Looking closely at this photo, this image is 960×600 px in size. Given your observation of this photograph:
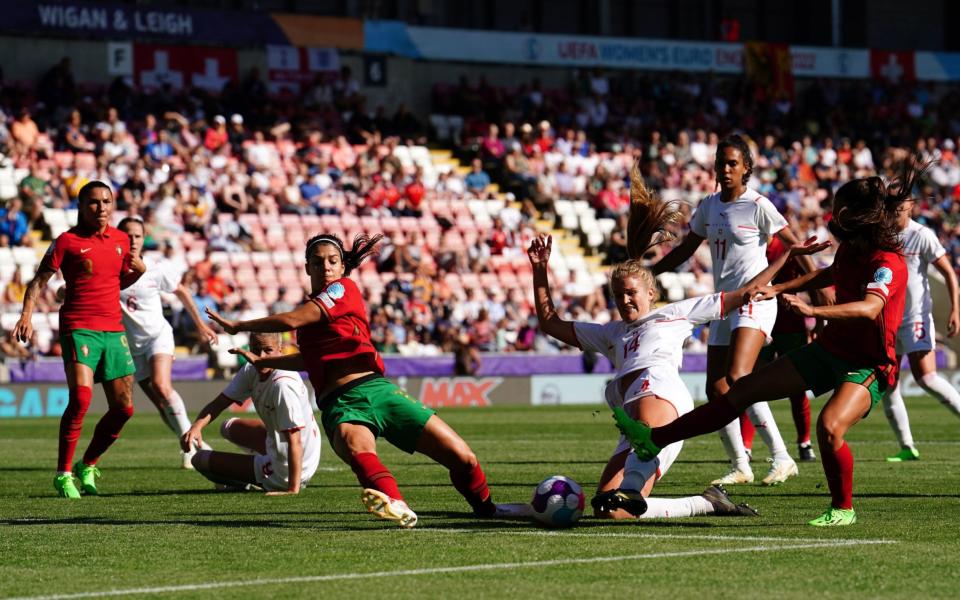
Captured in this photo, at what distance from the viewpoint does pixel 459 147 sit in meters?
36.8

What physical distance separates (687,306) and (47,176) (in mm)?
21052

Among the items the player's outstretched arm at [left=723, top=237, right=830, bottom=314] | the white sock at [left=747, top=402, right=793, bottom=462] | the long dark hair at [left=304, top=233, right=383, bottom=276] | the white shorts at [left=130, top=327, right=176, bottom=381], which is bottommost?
Result: the white sock at [left=747, top=402, right=793, bottom=462]

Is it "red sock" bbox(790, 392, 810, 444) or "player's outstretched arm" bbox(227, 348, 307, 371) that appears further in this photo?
"red sock" bbox(790, 392, 810, 444)

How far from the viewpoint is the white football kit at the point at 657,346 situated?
29.7ft

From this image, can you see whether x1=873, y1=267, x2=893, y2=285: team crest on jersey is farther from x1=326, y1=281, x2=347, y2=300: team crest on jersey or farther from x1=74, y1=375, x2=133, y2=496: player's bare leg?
x1=74, y1=375, x2=133, y2=496: player's bare leg

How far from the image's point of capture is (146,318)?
1432 cm

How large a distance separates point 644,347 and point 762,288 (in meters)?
0.93

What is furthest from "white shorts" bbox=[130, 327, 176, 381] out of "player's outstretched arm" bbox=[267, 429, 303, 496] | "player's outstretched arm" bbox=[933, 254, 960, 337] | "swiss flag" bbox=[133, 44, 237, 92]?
"swiss flag" bbox=[133, 44, 237, 92]

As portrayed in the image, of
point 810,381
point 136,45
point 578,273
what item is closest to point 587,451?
point 810,381

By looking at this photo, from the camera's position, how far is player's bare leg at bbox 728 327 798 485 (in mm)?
11414

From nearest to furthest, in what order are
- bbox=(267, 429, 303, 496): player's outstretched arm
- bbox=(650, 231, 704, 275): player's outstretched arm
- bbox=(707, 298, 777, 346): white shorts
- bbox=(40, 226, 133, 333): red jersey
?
1. bbox=(650, 231, 704, 275): player's outstretched arm
2. bbox=(267, 429, 303, 496): player's outstretched arm
3. bbox=(707, 298, 777, 346): white shorts
4. bbox=(40, 226, 133, 333): red jersey

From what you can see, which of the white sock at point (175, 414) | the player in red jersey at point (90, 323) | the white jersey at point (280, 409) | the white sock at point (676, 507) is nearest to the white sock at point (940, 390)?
the white sock at point (676, 507)

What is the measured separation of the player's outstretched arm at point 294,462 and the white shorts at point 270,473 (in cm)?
7

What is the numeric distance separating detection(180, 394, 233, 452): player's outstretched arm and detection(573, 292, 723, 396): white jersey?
111 inches
